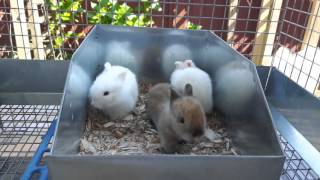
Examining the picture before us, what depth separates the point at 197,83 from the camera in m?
1.47

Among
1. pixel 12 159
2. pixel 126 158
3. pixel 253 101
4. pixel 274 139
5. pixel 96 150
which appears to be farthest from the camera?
pixel 12 159

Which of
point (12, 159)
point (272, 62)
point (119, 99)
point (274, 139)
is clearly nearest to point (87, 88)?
point (119, 99)

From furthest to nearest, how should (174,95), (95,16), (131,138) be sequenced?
(95,16) → (131,138) → (174,95)

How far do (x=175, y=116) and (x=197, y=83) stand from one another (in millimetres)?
345

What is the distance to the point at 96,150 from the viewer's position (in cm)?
132

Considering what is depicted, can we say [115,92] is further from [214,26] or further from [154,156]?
[214,26]

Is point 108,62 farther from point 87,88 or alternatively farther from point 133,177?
point 133,177

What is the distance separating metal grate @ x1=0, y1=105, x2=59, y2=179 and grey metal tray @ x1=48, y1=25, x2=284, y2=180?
0.33m

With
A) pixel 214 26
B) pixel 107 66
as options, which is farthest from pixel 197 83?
pixel 214 26

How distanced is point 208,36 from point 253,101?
24.8 inches

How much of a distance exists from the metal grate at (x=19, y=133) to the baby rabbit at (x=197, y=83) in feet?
2.26

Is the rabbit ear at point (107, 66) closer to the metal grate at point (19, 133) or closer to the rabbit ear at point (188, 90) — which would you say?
the metal grate at point (19, 133)

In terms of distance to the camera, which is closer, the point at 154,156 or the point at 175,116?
the point at 154,156

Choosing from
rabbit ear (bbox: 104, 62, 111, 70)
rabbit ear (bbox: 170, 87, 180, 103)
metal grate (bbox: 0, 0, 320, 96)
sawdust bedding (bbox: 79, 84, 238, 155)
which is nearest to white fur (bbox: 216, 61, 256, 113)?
sawdust bedding (bbox: 79, 84, 238, 155)
